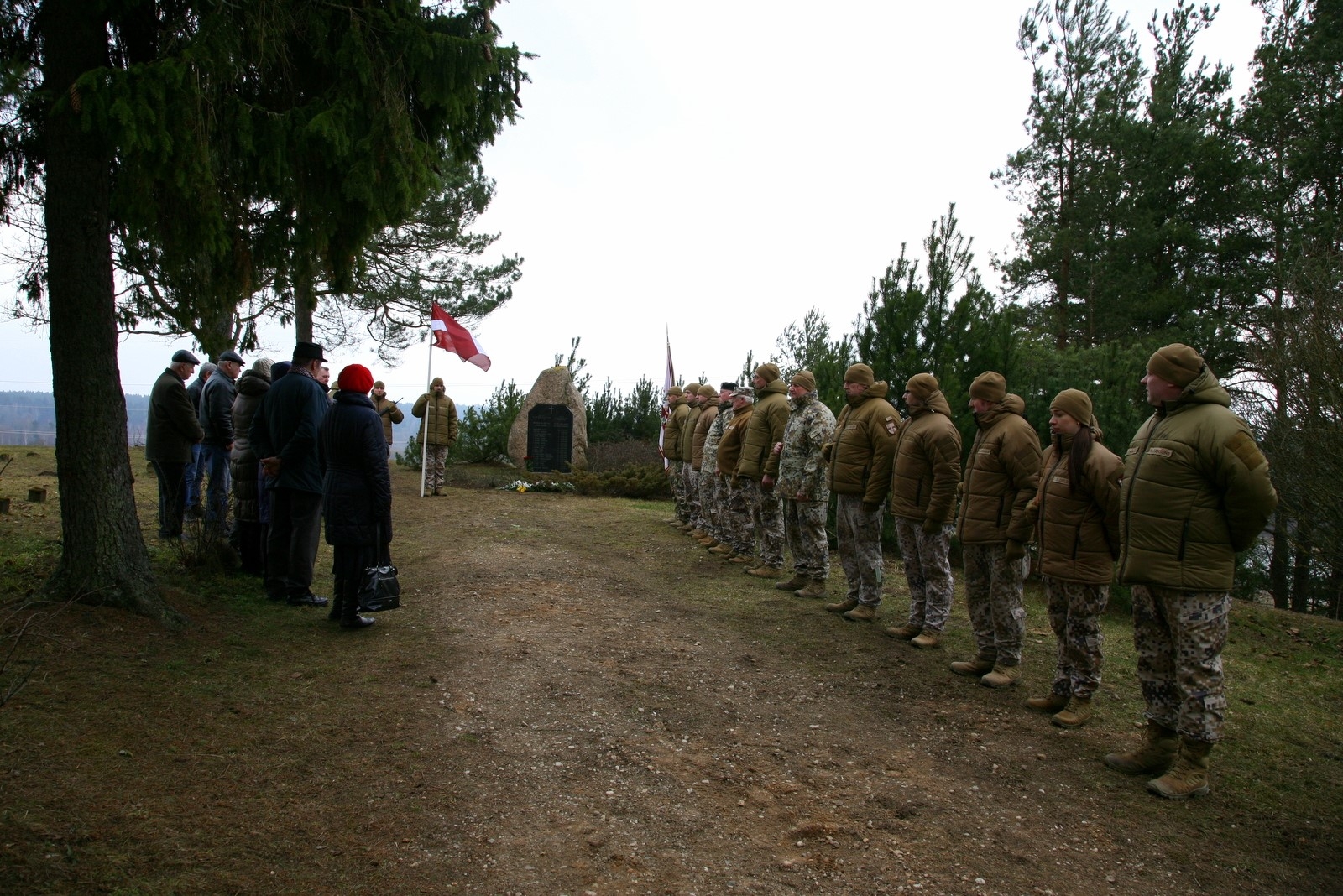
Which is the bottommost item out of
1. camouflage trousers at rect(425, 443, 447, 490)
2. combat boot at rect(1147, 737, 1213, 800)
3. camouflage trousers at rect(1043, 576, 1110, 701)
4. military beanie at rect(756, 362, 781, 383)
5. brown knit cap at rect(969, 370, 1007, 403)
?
combat boot at rect(1147, 737, 1213, 800)

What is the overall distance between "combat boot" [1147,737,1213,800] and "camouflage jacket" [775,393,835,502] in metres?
3.80

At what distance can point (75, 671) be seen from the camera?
442 cm

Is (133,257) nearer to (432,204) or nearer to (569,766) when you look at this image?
(569,766)

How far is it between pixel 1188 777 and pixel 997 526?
5.67ft

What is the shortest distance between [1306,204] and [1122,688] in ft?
48.8

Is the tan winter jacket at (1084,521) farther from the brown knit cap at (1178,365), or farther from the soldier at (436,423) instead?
the soldier at (436,423)

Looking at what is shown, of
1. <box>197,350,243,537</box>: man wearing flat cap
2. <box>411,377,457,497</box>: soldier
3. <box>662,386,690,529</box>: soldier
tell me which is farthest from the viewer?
<box>411,377,457,497</box>: soldier

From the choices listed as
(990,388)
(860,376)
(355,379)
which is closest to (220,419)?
(355,379)

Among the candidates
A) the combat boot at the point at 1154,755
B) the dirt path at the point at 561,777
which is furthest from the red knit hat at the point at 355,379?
the combat boot at the point at 1154,755

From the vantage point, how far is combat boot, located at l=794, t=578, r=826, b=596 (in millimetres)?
7875

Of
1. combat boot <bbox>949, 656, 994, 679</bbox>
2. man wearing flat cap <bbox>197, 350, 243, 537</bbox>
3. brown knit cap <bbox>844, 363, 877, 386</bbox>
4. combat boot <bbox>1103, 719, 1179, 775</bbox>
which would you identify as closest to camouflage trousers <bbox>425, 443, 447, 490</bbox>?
man wearing flat cap <bbox>197, 350, 243, 537</bbox>

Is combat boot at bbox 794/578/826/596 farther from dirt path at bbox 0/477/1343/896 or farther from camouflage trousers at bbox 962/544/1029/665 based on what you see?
camouflage trousers at bbox 962/544/1029/665

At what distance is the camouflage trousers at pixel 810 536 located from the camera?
7.71 m

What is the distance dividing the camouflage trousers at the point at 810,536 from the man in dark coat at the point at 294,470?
401 cm
